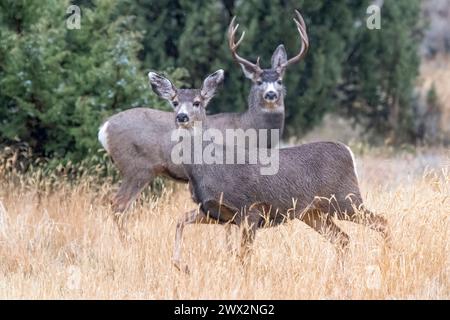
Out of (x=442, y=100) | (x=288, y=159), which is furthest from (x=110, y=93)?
(x=442, y=100)

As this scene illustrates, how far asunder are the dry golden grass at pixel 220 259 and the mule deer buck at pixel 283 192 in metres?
0.15

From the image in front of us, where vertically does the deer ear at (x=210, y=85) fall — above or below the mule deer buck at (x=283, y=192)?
above

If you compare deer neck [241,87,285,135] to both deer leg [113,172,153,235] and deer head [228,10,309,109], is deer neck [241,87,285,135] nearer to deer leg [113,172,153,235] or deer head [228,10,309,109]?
deer head [228,10,309,109]

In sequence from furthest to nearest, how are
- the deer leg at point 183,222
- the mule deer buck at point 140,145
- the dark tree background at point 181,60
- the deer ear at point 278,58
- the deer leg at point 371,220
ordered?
1. the dark tree background at point 181,60
2. the deer ear at point 278,58
3. the mule deer buck at point 140,145
4. the deer leg at point 371,220
5. the deer leg at point 183,222

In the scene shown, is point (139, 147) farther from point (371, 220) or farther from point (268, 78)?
point (371, 220)

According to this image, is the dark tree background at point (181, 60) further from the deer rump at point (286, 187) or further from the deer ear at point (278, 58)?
the deer rump at point (286, 187)

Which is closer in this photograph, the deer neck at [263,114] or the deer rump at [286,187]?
the deer rump at [286,187]

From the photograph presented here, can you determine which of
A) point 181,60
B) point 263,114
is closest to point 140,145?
point 263,114

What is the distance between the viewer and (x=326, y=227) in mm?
7770

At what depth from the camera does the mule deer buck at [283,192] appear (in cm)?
736

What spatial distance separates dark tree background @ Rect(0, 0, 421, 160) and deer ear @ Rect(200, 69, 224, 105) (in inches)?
98.0

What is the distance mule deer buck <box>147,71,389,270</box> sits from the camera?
736 centimetres

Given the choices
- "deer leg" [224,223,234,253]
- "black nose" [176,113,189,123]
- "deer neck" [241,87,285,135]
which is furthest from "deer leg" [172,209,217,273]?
"deer neck" [241,87,285,135]

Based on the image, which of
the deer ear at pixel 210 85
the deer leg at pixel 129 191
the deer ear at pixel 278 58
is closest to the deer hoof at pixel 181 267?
the deer ear at pixel 210 85
